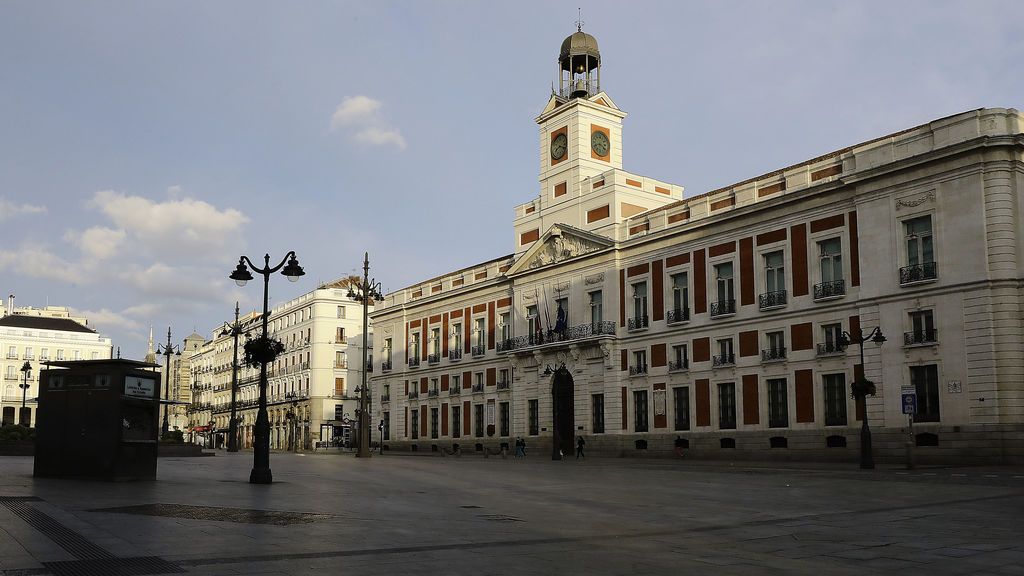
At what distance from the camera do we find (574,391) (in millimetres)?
55938

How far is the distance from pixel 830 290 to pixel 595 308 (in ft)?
55.2

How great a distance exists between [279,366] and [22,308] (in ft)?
188

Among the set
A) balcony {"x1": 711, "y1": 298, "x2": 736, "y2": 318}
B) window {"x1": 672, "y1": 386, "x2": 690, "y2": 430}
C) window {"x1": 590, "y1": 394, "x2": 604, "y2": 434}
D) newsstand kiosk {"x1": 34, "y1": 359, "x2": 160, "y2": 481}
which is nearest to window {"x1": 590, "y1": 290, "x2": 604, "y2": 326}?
window {"x1": 590, "y1": 394, "x2": 604, "y2": 434}

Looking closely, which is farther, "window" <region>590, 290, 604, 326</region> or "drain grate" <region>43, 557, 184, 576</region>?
"window" <region>590, 290, 604, 326</region>

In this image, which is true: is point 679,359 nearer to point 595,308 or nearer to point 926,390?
point 595,308

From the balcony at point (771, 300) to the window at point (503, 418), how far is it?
2298 cm

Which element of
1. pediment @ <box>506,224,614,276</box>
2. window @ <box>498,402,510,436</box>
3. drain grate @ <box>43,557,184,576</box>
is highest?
pediment @ <box>506,224,614,276</box>

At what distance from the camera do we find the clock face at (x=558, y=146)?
60281mm

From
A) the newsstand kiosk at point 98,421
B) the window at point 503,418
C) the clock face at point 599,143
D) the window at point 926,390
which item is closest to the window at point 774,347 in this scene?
the window at point 926,390

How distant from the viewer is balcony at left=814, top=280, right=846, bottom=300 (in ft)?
136

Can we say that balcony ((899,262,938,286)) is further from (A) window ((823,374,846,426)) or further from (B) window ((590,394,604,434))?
(B) window ((590,394,604,434))

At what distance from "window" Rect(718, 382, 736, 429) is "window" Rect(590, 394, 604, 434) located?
29.1 feet

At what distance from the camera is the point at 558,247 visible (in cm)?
5866

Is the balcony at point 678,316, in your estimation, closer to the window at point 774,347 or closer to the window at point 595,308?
the window at point 774,347
